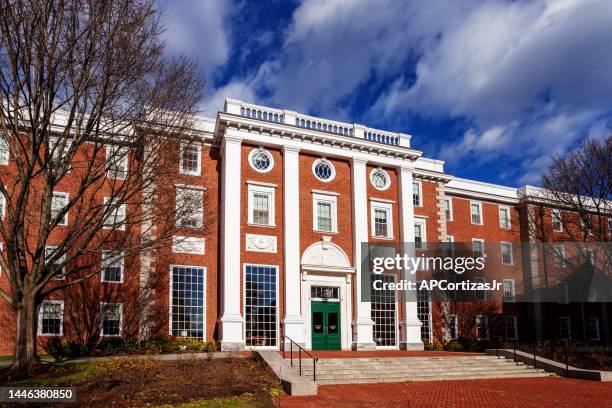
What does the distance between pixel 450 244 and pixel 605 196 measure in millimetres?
9843

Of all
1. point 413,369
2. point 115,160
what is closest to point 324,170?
point 413,369

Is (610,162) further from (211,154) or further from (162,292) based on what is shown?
(162,292)

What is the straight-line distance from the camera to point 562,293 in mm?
40531

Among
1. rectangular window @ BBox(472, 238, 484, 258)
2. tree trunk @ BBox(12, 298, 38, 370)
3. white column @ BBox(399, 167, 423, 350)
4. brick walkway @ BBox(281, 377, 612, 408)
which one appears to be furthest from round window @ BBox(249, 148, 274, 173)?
→ rectangular window @ BBox(472, 238, 484, 258)

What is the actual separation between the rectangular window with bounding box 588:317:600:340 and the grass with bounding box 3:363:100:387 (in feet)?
123

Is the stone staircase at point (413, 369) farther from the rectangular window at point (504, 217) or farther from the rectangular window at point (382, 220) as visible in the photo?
the rectangular window at point (504, 217)

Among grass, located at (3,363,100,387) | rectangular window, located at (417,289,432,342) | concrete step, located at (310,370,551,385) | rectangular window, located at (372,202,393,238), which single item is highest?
rectangular window, located at (372,202,393,238)

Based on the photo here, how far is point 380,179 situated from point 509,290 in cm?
1515

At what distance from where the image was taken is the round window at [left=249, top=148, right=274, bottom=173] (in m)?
27.7

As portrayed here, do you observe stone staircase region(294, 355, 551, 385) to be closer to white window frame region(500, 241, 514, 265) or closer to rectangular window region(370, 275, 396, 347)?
rectangular window region(370, 275, 396, 347)

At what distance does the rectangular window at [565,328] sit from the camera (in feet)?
132

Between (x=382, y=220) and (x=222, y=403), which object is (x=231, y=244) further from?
(x=222, y=403)

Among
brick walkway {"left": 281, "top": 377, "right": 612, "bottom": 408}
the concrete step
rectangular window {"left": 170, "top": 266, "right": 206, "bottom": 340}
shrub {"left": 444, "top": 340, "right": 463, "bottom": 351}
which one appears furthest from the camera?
shrub {"left": 444, "top": 340, "right": 463, "bottom": 351}

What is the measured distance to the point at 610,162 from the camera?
2970 cm
